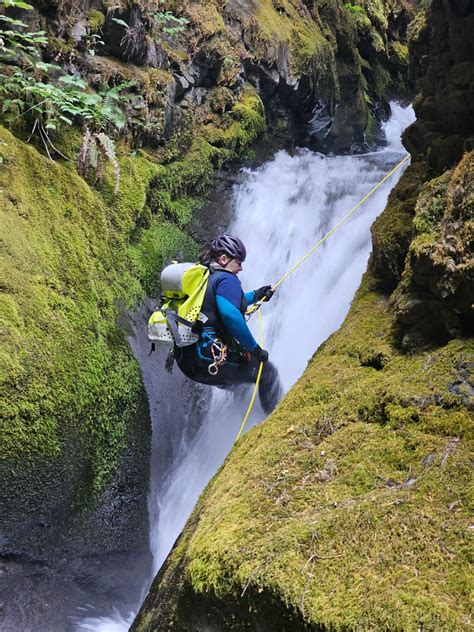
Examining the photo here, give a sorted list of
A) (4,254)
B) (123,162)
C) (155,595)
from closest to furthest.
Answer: (155,595)
(4,254)
(123,162)

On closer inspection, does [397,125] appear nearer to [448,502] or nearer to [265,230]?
[265,230]

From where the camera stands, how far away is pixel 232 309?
5.00 m

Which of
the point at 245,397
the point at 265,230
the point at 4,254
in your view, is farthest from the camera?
the point at 265,230

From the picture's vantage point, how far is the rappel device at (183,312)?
16.3 feet

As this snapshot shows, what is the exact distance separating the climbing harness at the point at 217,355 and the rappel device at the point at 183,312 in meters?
0.20

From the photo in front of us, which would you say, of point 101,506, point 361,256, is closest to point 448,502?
point 101,506

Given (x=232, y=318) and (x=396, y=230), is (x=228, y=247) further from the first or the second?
(x=396, y=230)

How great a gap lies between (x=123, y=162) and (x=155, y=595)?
566cm

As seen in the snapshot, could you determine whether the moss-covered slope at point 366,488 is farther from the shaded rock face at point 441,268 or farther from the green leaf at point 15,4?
the green leaf at point 15,4

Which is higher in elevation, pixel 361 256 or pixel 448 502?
pixel 448 502

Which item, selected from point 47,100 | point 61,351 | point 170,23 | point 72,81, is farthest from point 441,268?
point 170,23

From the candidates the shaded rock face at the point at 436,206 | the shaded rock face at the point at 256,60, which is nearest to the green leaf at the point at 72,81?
the shaded rock face at the point at 256,60

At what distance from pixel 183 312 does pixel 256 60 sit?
8219 mm

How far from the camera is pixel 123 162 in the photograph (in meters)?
7.26
